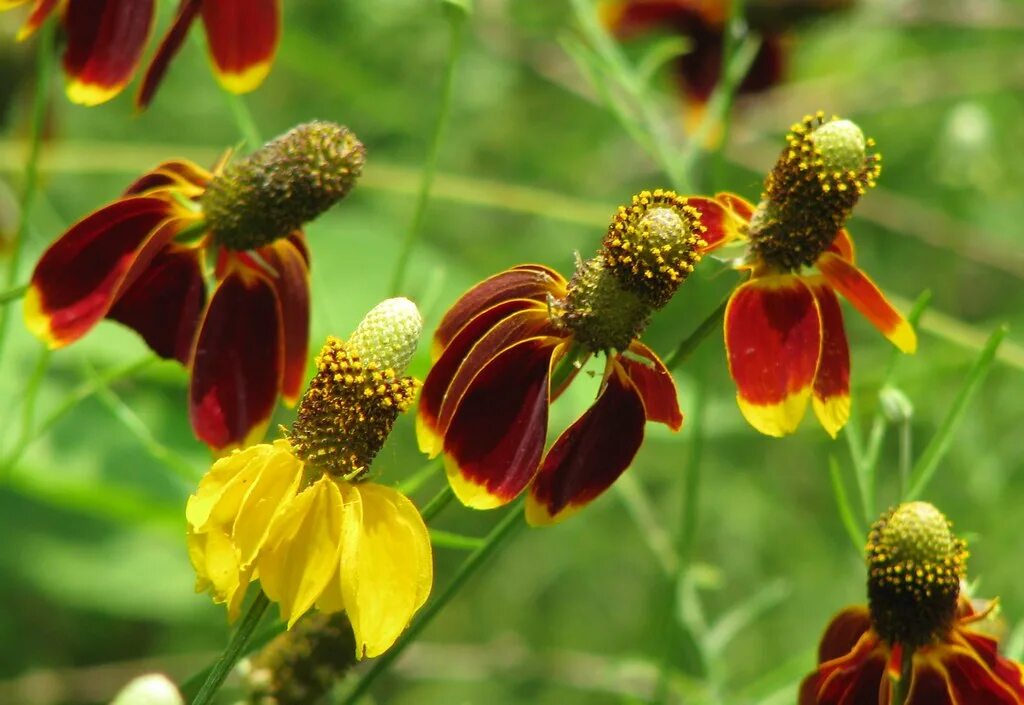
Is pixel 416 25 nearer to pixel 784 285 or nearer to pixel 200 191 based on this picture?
pixel 200 191

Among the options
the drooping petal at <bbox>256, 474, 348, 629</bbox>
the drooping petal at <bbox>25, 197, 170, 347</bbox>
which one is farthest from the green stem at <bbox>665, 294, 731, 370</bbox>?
the drooping petal at <bbox>25, 197, 170, 347</bbox>

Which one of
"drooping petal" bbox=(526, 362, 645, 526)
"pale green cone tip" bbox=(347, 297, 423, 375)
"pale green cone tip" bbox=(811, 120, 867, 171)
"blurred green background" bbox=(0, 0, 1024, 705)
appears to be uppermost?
"pale green cone tip" bbox=(811, 120, 867, 171)

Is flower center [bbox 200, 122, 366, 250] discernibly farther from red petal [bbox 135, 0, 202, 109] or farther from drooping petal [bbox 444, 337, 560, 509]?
drooping petal [bbox 444, 337, 560, 509]

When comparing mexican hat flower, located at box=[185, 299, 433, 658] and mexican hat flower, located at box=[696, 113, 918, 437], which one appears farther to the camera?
mexican hat flower, located at box=[696, 113, 918, 437]

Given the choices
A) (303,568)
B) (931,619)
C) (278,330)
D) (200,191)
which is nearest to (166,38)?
(200,191)

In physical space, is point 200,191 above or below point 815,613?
above

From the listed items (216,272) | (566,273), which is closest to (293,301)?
Result: (216,272)

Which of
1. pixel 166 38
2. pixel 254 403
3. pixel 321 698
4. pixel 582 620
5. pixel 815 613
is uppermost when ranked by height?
pixel 166 38
